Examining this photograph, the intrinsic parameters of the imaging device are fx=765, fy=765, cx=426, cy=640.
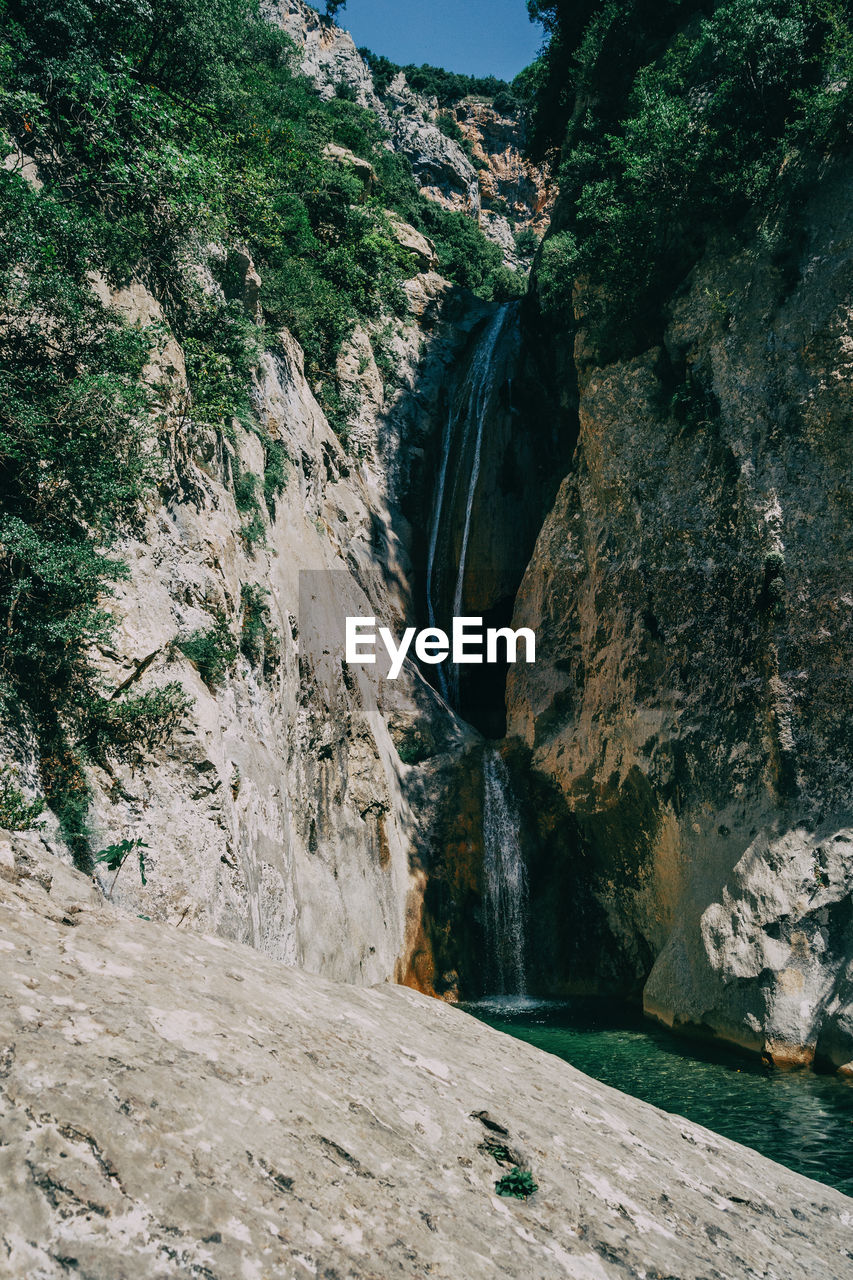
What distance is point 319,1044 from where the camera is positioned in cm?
411

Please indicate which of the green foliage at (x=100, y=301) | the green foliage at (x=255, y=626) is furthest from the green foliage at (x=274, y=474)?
the green foliage at (x=255, y=626)

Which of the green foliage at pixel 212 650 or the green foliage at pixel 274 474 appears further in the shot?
the green foliage at pixel 274 474

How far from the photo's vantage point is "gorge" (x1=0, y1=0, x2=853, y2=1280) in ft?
13.3

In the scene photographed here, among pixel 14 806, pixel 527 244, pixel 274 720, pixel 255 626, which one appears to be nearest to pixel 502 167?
pixel 527 244

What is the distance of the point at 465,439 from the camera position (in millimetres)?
23891

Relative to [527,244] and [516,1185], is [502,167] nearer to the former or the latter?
[527,244]

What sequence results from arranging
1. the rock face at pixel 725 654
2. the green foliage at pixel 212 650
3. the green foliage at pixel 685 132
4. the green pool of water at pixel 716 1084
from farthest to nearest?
the green foliage at pixel 685 132, the rock face at pixel 725 654, the green foliage at pixel 212 650, the green pool of water at pixel 716 1084

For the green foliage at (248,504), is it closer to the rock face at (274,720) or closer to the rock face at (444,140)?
the rock face at (274,720)

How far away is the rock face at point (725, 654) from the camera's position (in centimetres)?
1146

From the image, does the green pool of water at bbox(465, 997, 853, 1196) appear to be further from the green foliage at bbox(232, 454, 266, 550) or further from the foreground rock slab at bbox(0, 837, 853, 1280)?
the green foliage at bbox(232, 454, 266, 550)

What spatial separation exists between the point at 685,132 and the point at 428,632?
12781mm

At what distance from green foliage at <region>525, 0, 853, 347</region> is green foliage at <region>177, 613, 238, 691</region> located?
1107 cm

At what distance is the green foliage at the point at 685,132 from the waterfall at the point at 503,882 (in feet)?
33.4

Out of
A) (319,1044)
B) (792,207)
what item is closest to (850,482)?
(792,207)
